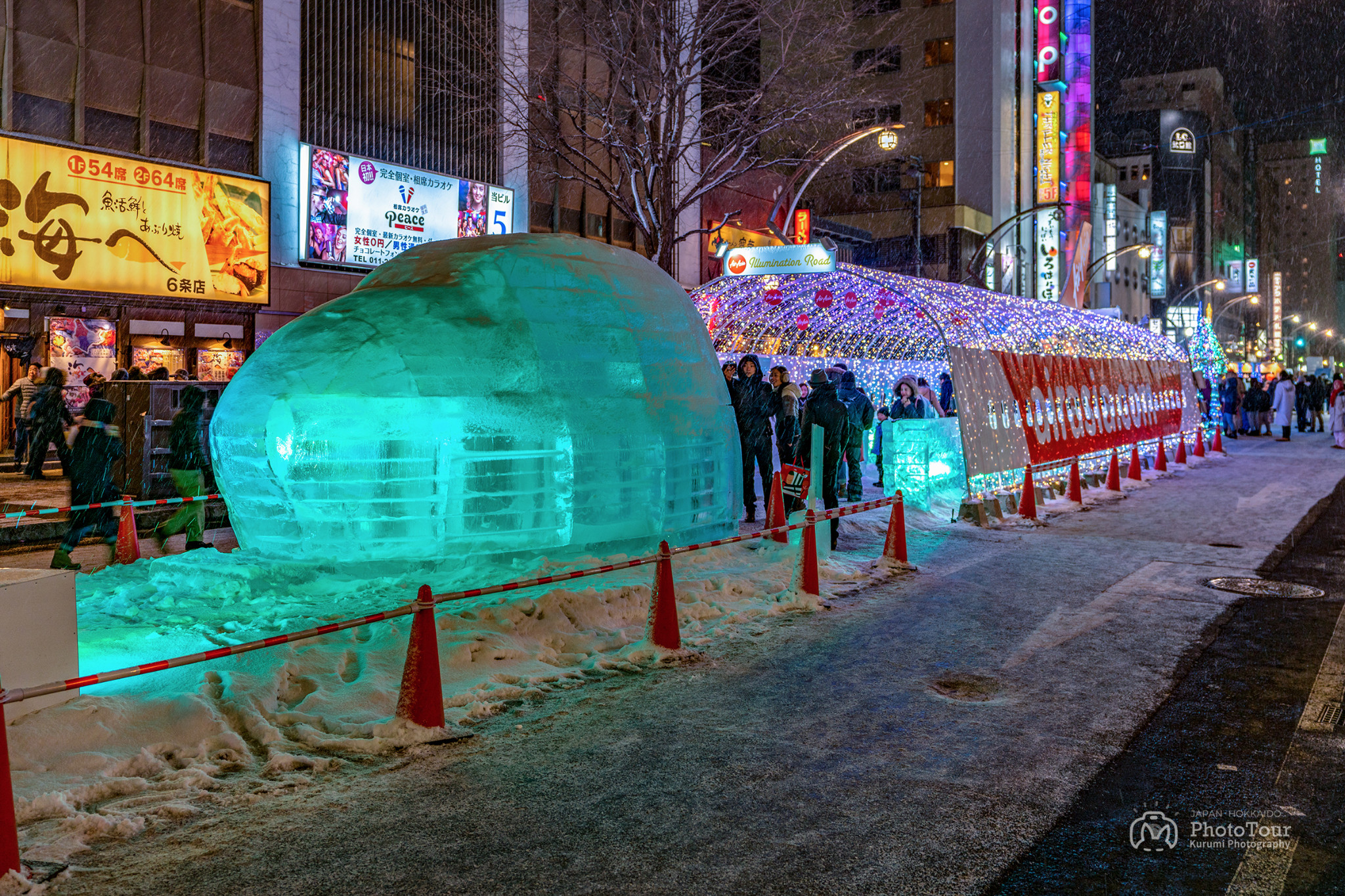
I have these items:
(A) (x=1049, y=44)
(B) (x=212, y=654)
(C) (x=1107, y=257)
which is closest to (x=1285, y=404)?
(C) (x=1107, y=257)

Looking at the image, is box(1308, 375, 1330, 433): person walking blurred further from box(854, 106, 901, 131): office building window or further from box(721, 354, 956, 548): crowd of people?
box(721, 354, 956, 548): crowd of people

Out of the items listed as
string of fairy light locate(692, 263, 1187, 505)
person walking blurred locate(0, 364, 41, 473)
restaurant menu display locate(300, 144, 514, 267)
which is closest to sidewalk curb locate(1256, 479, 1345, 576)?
string of fairy light locate(692, 263, 1187, 505)

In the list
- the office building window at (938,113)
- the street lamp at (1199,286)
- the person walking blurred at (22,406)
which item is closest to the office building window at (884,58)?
the office building window at (938,113)

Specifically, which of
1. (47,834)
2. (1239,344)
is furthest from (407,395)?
(1239,344)

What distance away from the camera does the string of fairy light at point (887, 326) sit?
51.8 feet

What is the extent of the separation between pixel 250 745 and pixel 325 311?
473 cm

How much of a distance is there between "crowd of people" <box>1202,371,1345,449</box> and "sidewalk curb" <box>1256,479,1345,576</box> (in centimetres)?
1452

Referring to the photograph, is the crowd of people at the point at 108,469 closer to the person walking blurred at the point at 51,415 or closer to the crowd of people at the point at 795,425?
the person walking blurred at the point at 51,415

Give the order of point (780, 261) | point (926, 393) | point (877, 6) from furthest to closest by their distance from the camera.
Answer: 1. point (877, 6)
2. point (926, 393)
3. point (780, 261)

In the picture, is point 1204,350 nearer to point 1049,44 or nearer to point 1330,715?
point 1049,44

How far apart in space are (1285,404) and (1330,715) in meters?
31.0

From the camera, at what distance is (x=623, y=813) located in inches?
177

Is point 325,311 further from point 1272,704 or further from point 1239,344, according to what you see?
point 1239,344

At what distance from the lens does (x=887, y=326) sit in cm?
2883
